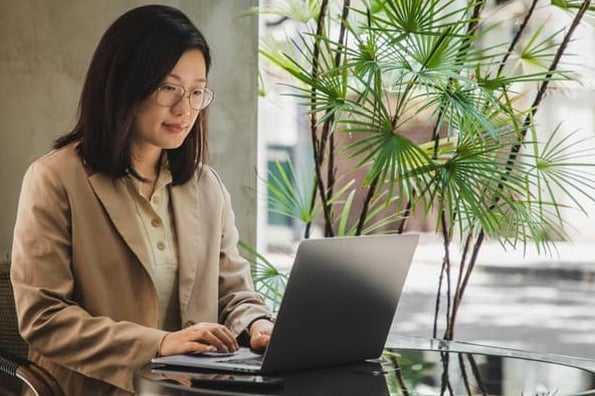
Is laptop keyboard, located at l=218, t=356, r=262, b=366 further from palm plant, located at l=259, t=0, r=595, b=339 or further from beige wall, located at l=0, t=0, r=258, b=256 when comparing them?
beige wall, located at l=0, t=0, r=258, b=256

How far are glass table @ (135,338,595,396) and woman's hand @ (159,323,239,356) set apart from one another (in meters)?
0.07

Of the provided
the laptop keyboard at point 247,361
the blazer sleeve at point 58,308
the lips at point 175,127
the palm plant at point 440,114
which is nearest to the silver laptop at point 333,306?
the laptop keyboard at point 247,361

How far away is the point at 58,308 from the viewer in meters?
2.04

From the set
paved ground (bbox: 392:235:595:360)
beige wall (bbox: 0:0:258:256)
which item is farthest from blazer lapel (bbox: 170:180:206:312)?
paved ground (bbox: 392:235:595:360)

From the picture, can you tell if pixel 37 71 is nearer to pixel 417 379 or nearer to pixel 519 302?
pixel 417 379

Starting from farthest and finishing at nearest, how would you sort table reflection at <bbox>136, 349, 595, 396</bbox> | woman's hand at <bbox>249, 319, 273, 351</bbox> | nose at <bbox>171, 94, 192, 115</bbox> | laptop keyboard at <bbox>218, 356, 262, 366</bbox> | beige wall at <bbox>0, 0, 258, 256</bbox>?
beige wall at <bbox>0, 0, 258, 256</bbox>, nose at <bbox>171, 94, 192, 115</bbox>, woman's hand at <bbox>249, 319, 273, 351</bbox>, laptop keyboard at <bbox>218, 356, 262, 366</bbox>, table reflection at <bbox>136, 349, 595, 396</bbox>

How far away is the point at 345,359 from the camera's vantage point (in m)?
1.89

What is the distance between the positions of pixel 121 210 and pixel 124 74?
0.87 feet

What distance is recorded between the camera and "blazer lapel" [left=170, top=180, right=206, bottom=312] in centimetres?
219

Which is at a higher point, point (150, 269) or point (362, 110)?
point (362, 110)

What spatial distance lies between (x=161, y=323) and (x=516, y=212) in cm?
107

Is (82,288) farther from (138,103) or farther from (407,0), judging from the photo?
(407,0)

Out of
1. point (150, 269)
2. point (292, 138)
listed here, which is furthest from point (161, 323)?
point (292, 138)

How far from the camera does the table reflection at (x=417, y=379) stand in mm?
1665
